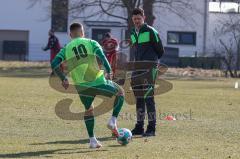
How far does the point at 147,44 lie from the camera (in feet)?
40.3

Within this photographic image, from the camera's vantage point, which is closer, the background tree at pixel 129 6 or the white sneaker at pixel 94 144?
the white sneaker at pixel 94 144

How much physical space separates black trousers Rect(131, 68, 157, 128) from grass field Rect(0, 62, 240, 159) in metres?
0.41

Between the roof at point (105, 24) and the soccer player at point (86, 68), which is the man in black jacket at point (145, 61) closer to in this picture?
the soccer player at point (86, 68)

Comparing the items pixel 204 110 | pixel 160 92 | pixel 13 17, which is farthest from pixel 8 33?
pixel 204 110

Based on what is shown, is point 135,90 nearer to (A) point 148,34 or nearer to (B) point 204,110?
(A) point 148,34

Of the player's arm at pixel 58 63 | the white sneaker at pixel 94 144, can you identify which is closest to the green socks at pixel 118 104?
the white sneaker at pixel 94 144

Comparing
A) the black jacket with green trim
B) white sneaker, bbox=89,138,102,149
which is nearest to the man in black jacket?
the black jacket with green trim

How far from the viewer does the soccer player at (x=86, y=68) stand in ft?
34.4

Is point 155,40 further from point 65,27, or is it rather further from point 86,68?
point 65,27

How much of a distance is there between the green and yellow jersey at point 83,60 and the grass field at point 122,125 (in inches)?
42.2

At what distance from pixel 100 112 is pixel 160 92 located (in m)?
5.52

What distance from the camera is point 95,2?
146 feet

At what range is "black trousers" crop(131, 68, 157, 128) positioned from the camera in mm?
12250

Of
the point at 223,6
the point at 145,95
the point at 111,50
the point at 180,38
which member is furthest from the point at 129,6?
the point at 145,95
